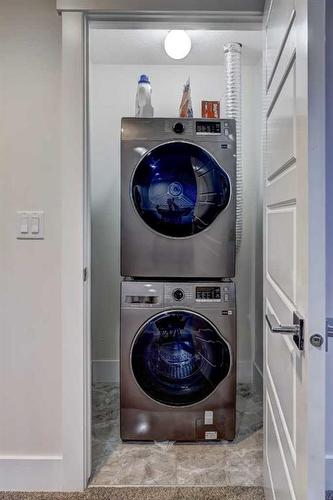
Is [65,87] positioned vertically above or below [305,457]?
above

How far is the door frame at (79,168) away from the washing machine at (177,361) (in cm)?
37

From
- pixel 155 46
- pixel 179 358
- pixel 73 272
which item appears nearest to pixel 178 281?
pixel 179 358

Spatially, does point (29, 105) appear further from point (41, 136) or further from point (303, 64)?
point (303, 64)

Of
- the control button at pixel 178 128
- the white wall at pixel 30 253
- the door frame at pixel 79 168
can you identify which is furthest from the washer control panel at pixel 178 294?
the control button at pixel 178 128

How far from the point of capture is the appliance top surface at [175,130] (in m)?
1.97

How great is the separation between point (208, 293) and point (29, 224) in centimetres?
95

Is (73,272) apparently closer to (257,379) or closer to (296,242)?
(296,242)

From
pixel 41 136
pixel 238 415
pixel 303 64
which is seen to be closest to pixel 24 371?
pixel 41 136

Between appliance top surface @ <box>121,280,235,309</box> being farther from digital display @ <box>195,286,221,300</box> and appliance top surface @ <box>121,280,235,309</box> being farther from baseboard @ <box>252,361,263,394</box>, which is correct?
baseboard @ <box>252,361,263,394</box>

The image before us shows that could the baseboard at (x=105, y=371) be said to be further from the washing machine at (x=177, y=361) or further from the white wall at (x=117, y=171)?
the washing machine at (x=177, y=361)

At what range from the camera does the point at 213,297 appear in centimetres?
195

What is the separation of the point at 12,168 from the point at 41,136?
19 cm

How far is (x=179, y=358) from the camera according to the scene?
201 centimetres

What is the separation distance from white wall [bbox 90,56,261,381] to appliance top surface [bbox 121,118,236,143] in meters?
0.81
